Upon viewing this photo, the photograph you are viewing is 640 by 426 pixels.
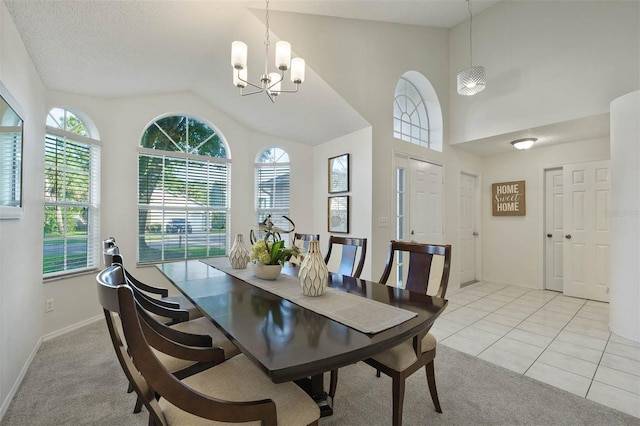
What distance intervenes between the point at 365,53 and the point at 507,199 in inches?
144

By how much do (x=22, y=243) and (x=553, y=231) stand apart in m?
6.59

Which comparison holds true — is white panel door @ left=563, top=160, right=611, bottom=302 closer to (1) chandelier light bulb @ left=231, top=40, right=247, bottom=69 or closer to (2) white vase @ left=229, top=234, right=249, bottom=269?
(2) white vase @ left=229, top=234, right=249, bottom=269

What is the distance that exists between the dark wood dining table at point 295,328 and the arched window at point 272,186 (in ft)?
8.47

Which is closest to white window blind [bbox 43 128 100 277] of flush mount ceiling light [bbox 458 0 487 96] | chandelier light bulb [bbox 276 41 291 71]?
chandelier light bulb [bbox 276 41 291 71]

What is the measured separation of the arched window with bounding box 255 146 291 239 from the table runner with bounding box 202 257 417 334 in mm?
2631

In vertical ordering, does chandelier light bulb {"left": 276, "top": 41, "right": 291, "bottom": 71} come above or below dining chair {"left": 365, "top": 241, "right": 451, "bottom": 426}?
above

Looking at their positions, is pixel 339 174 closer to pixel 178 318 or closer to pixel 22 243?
A: pixel 178 318

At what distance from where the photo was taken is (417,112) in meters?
4.67

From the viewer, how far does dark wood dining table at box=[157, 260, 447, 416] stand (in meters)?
0.89

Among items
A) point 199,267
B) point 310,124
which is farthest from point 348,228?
point 199,267

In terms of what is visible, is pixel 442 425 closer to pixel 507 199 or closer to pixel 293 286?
pixel 293 286

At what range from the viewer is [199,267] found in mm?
2439

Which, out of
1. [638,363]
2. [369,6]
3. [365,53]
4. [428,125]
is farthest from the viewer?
[428,125]

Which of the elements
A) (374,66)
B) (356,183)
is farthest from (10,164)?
(374,66)
